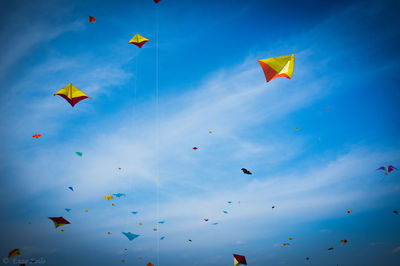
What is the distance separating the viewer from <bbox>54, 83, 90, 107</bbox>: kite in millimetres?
10188

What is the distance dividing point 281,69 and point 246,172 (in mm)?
6102

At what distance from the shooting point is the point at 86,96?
34.6 ft

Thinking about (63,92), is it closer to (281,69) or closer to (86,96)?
(86,96)

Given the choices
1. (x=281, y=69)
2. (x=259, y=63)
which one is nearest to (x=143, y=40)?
(x=259, y=63)

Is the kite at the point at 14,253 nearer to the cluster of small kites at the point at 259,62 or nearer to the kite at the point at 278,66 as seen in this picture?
the cluster of small kites at the point at 259,62

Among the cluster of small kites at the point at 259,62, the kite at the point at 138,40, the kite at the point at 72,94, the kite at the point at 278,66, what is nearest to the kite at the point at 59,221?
the cluster of small kites at the point at 259,62

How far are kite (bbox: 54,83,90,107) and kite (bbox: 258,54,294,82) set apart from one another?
8854mm

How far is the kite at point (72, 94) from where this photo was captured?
1019cm

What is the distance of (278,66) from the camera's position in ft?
28.3

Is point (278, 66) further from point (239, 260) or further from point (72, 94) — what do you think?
point (72, 94)

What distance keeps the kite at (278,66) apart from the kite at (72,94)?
29.0ft

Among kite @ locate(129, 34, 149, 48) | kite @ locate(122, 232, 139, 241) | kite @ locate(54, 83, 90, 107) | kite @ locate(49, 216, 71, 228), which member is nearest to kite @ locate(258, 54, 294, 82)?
kite @ locate(129, 34, 149, 48)

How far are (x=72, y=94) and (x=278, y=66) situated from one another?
1004cm

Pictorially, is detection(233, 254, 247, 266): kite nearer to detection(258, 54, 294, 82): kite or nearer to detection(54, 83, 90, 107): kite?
detection(258, 54, 294, 82): kite
